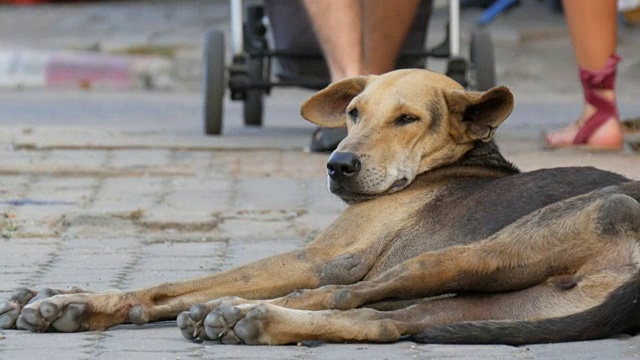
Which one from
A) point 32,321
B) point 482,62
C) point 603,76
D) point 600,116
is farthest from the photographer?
point 482,62

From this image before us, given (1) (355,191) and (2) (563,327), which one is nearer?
(2) (563,327)

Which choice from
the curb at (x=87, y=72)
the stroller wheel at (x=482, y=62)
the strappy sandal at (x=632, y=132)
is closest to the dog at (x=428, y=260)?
the strappy sandal at (x=632, y=132)

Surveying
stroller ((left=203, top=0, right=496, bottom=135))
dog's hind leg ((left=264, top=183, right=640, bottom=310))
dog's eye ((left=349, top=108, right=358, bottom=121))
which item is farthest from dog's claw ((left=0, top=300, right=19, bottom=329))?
stroller ((left=203, top=0, right=496, bottom=135))

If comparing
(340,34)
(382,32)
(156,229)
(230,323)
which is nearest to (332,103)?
(156,229)

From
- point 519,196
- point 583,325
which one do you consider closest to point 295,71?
point 519,196

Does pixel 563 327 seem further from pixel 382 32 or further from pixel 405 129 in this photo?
pixel 382 32

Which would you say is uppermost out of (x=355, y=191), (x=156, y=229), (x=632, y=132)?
(x=355, y=191)

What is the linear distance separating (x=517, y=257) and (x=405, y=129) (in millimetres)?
727

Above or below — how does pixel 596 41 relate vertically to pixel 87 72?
above

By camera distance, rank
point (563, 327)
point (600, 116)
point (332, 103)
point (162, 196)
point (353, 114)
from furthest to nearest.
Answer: point (600, 116)
point (162, 196)
point (332, 103)
point (353, 114)
point (563, 327)

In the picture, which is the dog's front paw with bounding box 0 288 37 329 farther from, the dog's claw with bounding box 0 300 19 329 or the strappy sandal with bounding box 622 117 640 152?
the strappy sandal with bounding box 622 117 640 152

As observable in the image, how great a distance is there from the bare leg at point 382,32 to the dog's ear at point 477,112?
2.08m

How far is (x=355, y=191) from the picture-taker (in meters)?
4.15

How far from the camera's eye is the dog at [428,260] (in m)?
3.54
